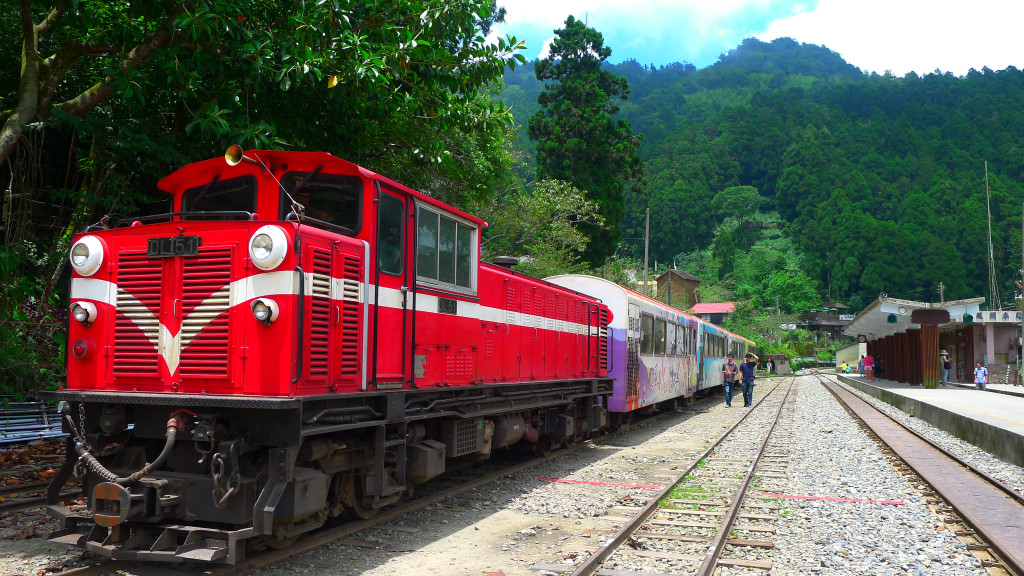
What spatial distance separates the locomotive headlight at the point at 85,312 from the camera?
5645 mm

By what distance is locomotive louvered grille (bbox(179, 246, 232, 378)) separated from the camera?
5.22 m

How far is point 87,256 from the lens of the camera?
5664 millimetres

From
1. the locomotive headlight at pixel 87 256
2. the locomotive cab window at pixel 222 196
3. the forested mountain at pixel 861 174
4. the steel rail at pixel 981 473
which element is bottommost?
the steel rail at pixel 981 473

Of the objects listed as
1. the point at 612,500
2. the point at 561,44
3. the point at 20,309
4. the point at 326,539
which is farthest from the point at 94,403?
the point at 561,44

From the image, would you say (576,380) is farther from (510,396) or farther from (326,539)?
(326,539)

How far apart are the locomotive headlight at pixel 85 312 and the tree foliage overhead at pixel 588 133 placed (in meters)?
28.9

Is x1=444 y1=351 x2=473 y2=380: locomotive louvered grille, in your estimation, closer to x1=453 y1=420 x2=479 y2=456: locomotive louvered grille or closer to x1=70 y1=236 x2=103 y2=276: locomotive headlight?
x1=453 y1=420 x2=479 y2=456: locomotive louvered grille

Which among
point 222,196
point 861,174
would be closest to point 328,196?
point 222,196

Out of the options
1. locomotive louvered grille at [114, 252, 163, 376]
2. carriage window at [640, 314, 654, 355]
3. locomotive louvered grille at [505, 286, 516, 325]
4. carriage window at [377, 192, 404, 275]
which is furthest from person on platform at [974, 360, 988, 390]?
locomotive louvered grille at [114, 252, 163, 376]

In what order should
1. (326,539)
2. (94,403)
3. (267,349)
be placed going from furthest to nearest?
(326,539) → (94,403) → (267,349)

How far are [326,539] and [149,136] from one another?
648cm

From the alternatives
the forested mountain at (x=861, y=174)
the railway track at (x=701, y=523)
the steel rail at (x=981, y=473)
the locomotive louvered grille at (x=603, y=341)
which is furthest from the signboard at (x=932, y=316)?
the forested mountain at (x=861, y=174)

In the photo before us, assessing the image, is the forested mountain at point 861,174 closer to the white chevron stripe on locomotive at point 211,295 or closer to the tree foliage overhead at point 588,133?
the tree foliage overhead at point 588,133

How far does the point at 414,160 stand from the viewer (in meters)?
10.5
